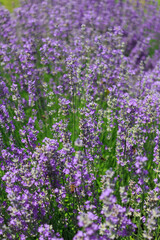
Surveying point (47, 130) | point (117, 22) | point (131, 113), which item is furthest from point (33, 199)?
point (117, 22)

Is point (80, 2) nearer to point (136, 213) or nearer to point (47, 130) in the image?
point (47, 130)

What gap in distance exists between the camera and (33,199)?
8.82 feet

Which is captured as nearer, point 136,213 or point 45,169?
point 45,169

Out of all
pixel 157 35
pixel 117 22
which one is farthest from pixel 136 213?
pixel 157 35

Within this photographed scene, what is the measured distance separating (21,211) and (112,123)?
246 cm

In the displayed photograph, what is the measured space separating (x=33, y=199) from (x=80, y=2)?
32.2ft

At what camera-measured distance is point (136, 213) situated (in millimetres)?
2836

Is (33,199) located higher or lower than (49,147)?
lower

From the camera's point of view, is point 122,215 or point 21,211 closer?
point 122,215

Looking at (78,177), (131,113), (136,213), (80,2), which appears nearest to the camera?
(78,177)

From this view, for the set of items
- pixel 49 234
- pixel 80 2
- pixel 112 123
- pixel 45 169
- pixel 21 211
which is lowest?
pixel 49 234

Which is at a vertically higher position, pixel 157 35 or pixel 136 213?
pixel 157 35

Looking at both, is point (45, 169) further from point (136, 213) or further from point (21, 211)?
point (136, 213)

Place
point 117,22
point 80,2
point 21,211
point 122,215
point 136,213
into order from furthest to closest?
point 80,2 < point 117,22 < point 136,213 < point 21,211 < point 122,215
